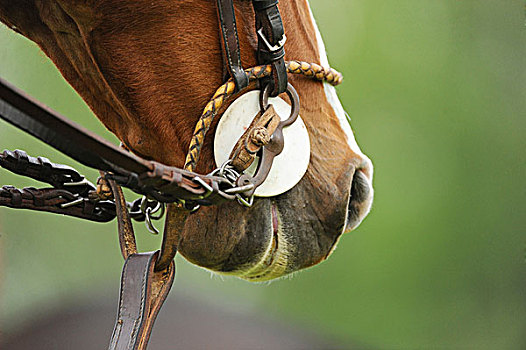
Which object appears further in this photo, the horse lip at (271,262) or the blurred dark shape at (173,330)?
the blurred dark shape at (173,330)

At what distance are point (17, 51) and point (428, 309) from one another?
137 cm

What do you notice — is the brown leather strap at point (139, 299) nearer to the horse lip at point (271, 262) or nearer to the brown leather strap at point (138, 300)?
the brown leather strap at point (138, 300)

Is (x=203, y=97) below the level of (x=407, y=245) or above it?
above

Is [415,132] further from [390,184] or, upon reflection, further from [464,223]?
[464,223]

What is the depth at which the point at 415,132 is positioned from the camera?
1.96 metres

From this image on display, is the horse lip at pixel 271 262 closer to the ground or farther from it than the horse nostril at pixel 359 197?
closer to the ground

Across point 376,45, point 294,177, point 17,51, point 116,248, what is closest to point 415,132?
point 376,45

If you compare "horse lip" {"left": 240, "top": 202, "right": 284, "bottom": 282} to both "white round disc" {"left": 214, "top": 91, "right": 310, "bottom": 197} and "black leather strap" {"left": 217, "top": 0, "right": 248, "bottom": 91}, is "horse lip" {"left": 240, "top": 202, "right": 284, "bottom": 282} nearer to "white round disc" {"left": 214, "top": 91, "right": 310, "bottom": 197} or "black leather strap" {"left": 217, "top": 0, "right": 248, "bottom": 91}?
"white round disc" {"left": 214, "top": 91, "right": 310, "bottom": 197}

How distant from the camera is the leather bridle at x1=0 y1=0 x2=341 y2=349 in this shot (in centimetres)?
42

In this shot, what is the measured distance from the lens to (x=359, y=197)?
0.69 meters

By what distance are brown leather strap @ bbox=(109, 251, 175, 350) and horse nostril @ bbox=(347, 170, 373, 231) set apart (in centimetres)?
24

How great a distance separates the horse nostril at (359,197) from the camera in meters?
0.69

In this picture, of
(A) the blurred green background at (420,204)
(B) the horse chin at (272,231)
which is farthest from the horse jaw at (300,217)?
(A) the blurred green background at (420,204)

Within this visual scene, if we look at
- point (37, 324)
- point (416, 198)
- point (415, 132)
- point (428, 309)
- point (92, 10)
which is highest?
point (92, 10)
